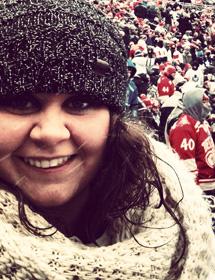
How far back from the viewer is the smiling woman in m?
1.10

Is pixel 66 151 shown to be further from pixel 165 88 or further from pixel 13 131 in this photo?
pixel 165 88

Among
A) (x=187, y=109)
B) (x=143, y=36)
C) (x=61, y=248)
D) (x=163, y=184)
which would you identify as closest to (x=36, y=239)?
(x=61, y=248)

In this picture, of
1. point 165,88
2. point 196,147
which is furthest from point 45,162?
point 165,88

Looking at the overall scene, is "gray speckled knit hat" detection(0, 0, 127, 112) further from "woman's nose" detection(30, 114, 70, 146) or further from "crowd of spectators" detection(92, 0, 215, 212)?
"crowd of spectators" detection(92, 0, 215, 212)

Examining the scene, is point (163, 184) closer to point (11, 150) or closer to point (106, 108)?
point (106, 108)

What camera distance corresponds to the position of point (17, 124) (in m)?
1.10

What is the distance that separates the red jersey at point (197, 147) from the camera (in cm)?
402

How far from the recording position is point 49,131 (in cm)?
108

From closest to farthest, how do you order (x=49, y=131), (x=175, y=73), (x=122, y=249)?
(x=49, y=131), (x=122, y=249), (x=175, y=73)

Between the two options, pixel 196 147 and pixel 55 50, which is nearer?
pixel 55 50

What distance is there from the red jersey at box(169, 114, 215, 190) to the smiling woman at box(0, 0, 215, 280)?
8.94 ft

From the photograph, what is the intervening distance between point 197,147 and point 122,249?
9.68 feet

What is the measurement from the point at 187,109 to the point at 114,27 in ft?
11.2

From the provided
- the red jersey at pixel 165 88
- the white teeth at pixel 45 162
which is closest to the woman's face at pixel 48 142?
the white teeth at pixel 45 162
